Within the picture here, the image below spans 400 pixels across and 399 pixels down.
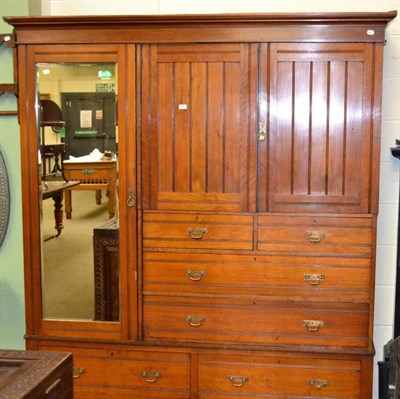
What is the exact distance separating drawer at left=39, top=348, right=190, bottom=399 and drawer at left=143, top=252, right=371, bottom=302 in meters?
0.35

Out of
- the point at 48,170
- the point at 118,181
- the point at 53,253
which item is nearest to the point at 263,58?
the point at 118,181

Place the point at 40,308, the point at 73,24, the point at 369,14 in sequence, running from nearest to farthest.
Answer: the point at 369,14
the point at 73,24
the point at 40,308

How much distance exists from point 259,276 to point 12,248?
1440 millimetres

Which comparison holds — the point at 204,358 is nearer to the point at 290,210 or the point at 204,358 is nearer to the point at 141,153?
the point at 290,210

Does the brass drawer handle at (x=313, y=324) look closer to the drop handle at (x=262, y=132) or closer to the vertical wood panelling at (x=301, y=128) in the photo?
the vertical wood panelling at (x=301, y=128)

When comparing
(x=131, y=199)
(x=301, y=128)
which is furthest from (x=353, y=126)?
(x=131, y=199)

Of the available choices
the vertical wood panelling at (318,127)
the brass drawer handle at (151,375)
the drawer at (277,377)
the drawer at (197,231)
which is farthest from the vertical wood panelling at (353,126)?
the brass drawer handle at (151,375)

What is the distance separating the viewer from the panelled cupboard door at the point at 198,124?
2.96 m

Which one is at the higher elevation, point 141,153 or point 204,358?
point 141,153

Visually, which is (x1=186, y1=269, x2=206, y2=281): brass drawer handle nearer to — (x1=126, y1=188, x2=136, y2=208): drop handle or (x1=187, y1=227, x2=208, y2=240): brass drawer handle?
(x1=187, y1=227, x2=208, y2=240): brass drawer handle

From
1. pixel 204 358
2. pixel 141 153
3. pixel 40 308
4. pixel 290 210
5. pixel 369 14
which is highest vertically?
pixel 369 14

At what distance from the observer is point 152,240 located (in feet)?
10.1

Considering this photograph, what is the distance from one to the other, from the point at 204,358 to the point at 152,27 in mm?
1670

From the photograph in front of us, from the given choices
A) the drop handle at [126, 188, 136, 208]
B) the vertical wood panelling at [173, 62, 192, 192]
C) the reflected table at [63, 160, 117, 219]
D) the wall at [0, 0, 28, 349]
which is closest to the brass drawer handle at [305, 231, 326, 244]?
the vertical wood panelling at [173, 62, 192, 192]
